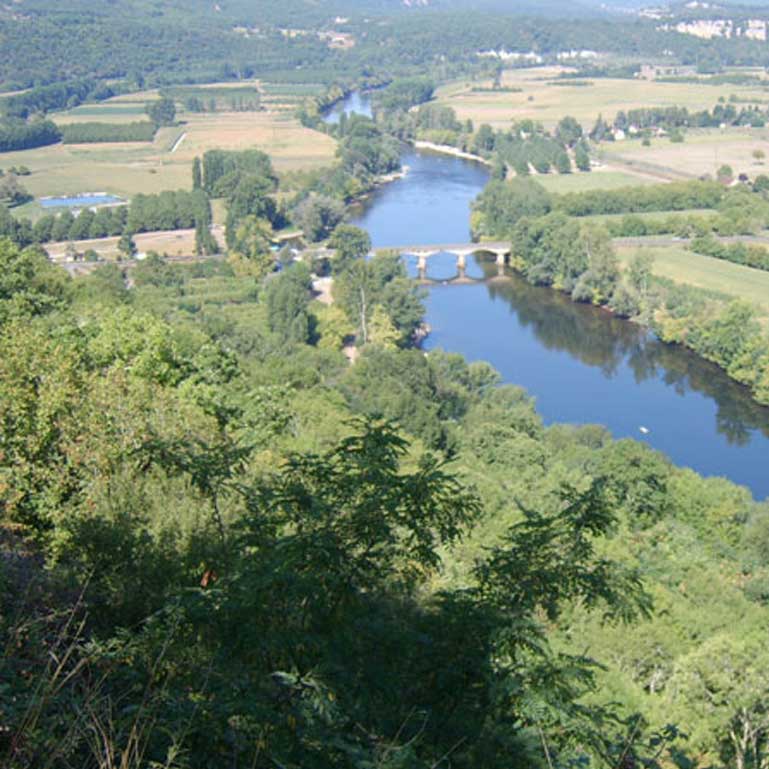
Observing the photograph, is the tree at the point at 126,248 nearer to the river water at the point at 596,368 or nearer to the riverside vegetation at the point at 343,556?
the riverside vegetation at the point at 343,556

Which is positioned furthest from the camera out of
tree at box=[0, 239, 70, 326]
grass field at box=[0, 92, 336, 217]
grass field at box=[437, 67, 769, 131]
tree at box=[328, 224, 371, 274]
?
grass field at box=[437, 67, 769, 131]

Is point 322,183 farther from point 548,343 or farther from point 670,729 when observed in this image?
point 670,729

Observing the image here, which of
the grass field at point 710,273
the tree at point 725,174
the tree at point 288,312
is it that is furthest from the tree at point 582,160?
the tree at point 288,312

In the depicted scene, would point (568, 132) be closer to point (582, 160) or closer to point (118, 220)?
point (582, 160)

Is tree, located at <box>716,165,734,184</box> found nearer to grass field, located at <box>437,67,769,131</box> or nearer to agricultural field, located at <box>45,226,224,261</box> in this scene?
grass field, located at <box>437,67,769,131</box>

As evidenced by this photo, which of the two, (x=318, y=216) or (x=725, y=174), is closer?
(x=318, y=216)

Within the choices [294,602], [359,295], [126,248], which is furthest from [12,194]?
[294,602]

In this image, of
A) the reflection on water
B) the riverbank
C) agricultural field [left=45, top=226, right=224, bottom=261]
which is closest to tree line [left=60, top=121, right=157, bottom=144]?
the riverbank
